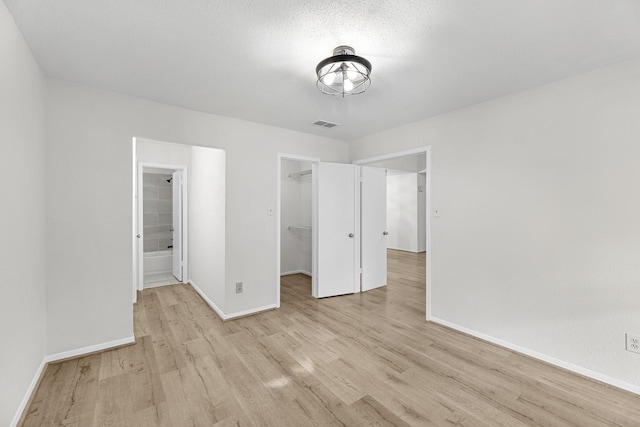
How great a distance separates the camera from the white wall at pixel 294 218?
5.71 m

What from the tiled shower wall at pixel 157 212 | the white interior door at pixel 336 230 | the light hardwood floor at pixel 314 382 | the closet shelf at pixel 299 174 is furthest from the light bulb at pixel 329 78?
the tiled shower wall at pixel 157 212

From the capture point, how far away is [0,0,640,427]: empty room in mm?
1736

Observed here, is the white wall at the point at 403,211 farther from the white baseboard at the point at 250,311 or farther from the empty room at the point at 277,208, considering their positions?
the white baseboard at the point at 250,311

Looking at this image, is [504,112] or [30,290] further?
[504,112]

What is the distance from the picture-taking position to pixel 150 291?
14.6 feet

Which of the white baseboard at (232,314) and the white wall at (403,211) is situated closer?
the white baseboard at (232,314)

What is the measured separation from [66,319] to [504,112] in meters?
4.51

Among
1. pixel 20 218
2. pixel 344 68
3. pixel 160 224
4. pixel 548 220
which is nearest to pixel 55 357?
pixel 20 218

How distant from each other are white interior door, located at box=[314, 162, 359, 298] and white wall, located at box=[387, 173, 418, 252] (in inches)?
163

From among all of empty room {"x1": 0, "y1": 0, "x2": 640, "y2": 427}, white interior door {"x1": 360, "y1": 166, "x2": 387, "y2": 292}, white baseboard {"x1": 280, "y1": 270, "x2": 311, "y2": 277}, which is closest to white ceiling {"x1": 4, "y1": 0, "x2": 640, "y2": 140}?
empty room {"x1": 0, "y1": 0, "x2": 640, "y2": 427}

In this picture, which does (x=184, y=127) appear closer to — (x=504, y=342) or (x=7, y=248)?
(x=7, y=248)

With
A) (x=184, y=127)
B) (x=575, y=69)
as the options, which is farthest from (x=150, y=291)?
(x=575, y=69)

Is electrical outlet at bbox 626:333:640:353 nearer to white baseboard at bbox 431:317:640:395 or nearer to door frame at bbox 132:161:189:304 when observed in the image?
white baseboard at bbox 431:317:640:395

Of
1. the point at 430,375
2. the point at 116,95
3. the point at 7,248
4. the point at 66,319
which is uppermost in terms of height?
the point at 116,95
